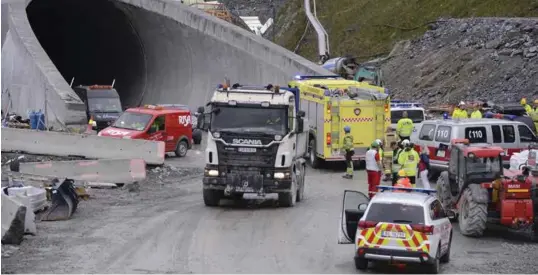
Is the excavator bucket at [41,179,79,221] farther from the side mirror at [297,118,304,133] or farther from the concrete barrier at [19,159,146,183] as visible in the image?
the side mirror at [297,118,304,133]

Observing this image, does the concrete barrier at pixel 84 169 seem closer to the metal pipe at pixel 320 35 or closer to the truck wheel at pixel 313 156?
the truck wheel at pixel 313 156

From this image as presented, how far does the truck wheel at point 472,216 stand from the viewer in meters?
19.0

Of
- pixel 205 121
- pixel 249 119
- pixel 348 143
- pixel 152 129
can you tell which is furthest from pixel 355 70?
pixel 205 121

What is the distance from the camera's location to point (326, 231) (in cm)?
2027

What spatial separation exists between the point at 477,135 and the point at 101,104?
21.4 meters

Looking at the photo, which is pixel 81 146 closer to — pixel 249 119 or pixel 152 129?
pixel 152 129

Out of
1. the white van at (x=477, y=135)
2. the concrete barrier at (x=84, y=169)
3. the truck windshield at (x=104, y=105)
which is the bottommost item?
the concrete barrier at (x=84, y=169)

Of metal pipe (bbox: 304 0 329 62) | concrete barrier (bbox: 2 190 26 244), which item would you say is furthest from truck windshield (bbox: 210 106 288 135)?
metal pipe (bbox: 304 0 329 62)

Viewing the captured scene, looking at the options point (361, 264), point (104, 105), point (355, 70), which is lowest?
point (361, 264)

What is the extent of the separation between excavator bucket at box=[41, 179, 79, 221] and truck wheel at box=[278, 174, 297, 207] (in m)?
4.87

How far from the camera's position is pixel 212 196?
76.6 feet

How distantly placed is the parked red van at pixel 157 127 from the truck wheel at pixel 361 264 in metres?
17.5

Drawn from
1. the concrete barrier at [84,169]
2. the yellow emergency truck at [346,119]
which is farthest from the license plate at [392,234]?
the yellow emergency truck at [346,119]

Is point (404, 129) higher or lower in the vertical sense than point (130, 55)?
lower
